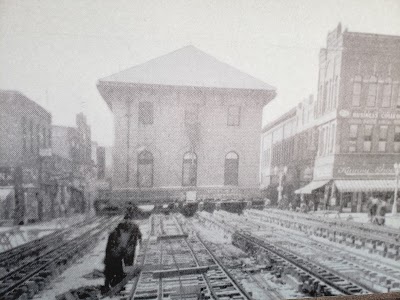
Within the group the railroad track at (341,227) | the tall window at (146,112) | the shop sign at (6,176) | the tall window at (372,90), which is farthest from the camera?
the railroad track at (341,227)

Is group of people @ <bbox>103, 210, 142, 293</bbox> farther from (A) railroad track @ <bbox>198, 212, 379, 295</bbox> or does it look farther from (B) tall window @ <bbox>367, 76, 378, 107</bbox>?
(B) tall window @ <bbox>367, 76, 378, 107</bbox>

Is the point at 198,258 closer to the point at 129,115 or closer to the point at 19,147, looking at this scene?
the point at 129,115

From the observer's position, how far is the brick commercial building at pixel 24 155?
8.74 ft

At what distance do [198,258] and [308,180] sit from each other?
5.81 feet

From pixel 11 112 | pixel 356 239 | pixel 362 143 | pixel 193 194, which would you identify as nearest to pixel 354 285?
pixel 356 239

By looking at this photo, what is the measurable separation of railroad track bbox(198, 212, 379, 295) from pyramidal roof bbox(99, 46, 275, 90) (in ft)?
5.75

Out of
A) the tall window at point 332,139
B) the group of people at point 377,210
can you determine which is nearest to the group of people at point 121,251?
the tall window at point 332,139

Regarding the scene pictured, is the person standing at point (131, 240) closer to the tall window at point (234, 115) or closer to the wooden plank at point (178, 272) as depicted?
the wooden plank at point (178, 272)

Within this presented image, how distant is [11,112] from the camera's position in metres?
2.73

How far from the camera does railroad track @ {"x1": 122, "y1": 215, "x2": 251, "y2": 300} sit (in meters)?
2.93

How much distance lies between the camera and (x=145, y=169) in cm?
303

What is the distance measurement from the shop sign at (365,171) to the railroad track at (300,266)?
1324mm

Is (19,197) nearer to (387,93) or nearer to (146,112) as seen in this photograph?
(146,112)

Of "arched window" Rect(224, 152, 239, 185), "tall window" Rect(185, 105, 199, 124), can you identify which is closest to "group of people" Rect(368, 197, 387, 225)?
"arched window" Rect(224, 152, 239, 185)
